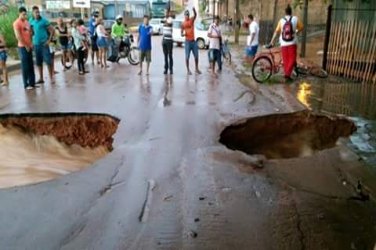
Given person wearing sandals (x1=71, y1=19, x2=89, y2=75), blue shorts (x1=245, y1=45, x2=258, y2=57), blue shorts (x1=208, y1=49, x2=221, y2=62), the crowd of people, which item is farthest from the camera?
blue shorts (x1=245, y1=45, x2=258, y2=57)

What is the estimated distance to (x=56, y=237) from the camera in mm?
4133

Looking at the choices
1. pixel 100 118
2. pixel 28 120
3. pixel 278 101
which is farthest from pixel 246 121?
pixel 28 120

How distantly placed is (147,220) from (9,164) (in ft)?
14.1

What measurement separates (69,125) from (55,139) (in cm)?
39

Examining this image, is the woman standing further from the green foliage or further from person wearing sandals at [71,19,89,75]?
the green foliage

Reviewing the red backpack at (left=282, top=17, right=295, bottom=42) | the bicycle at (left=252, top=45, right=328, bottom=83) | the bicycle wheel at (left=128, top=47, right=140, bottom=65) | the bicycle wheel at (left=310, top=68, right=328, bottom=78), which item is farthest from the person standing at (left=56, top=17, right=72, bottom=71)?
the bicycle wheel at (left=310, top=68, right=328, bottom=78)

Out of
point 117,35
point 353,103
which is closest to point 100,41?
point 117,35

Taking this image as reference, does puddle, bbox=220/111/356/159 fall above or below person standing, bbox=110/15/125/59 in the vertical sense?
below

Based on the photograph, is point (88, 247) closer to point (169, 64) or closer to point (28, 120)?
point (28, 120)

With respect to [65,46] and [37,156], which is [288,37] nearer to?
[37,156]

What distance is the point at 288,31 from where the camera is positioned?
12.6 meters

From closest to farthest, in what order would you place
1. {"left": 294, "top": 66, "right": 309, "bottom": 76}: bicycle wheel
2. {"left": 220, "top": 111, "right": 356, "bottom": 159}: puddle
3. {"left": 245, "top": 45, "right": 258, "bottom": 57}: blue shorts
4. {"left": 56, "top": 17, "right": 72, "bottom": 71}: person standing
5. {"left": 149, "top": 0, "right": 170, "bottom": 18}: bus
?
{"left": 220, "top": 111, "right": 356, "bottom": 159}: puddle → {"left": 294, "top": 66, "right": 309, "bottom": 76}: bicycle wheel → {"left": 56, "top": 17, "right": 72, "bottom": 71}: person standing → {"left": 245, "top": 45, "right": 258, "bottom": 57}: blue shorts → {"left": 149, "top": 0, "right": 170, "bottom": 18}: bus

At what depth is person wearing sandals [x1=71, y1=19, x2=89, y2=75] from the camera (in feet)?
51.9

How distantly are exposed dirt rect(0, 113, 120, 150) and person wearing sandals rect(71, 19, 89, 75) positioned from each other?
687cm
